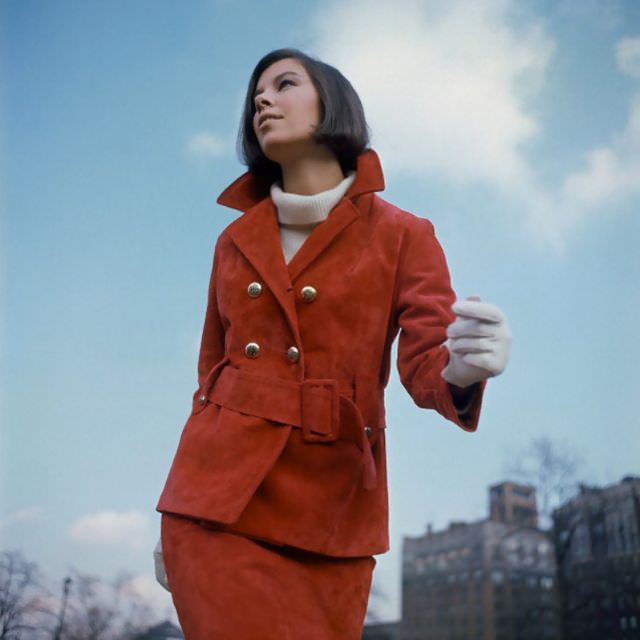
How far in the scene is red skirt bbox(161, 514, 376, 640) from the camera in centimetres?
159

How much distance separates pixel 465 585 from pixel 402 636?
167 cm

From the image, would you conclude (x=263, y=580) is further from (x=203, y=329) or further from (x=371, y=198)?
(x=371, y=198)

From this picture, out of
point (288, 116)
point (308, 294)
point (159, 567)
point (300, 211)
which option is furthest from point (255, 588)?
point (288, 116)

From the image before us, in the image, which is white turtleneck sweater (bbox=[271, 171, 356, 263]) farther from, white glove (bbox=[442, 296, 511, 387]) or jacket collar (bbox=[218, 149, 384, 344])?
white glove (bbox=[442, 296, 511, 387])

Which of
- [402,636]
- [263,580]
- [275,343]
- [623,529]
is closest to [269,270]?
[275,343]

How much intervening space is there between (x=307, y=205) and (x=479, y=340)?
0.66 metres

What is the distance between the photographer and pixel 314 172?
6.88ft

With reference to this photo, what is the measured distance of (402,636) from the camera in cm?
1542

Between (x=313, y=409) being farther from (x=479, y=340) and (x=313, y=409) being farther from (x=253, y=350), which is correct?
(x=479, y=340)

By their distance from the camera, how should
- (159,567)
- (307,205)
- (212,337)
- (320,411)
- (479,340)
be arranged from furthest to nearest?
(212,337) → (307,205) → (159,567) → (320,411) → (479,340)

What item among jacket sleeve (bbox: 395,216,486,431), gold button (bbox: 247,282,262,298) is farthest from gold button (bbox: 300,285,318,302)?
jacket sleeve (bbox: 395,216,486,431)

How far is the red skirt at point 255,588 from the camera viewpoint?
159cm

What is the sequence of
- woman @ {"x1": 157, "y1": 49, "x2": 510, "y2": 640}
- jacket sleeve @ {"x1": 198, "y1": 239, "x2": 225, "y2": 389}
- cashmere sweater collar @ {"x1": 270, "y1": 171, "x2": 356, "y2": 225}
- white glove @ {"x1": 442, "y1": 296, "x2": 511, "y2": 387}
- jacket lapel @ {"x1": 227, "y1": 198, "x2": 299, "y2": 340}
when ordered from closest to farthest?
white glove @ {"x1": 442, "y1": 296, "x2": 511, "y2": 387}
woman @ {"x1": 157, "y1": 49, "x2": 510, "y2": 640}
jacket lapel @ {"x1": 227, "y1": 198, "x2": 299, "y2": 340}
cashmere sweater collar @ {"x1": 270, "y1": 171, "x2": 356, "y2": 225}
jacket sleeve @ {"x1": 198, "y1": 239, "x2": 225, "y2": 389}

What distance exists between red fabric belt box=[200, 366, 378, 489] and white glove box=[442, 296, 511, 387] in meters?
0.31
